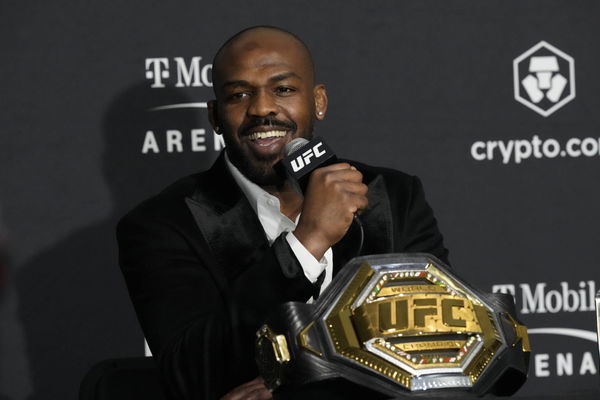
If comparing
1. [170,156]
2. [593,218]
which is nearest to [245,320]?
[170,156]

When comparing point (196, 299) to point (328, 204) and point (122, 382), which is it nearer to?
point (122, 382)

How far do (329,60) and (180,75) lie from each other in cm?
36

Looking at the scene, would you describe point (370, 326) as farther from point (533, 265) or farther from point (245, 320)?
point (533, 265)

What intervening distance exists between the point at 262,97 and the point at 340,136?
73 cm

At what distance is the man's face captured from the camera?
1.74 metres

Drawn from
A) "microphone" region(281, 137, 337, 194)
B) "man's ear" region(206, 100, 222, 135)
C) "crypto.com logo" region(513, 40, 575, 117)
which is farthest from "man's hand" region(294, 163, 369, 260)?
"crypto.com logo" region(513, 40, 575, 117)

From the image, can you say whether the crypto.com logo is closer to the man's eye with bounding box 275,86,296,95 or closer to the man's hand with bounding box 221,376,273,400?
the man's eye with bounding box 275,86,296,95

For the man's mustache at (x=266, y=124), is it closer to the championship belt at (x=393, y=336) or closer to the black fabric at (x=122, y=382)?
the black fabric at (x=122, y=382)

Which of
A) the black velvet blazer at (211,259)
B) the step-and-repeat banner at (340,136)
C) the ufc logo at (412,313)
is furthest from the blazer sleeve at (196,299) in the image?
the step-and-repeat banner at (340,136)

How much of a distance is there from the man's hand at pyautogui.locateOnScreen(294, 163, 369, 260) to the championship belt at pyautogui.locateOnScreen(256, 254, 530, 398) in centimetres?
28

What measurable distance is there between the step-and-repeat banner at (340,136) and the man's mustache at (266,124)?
25.8 inches

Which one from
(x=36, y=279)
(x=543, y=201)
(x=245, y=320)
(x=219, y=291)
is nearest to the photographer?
(x=245, y=320)

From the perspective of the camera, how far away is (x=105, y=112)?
237cm

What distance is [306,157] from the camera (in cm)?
132
